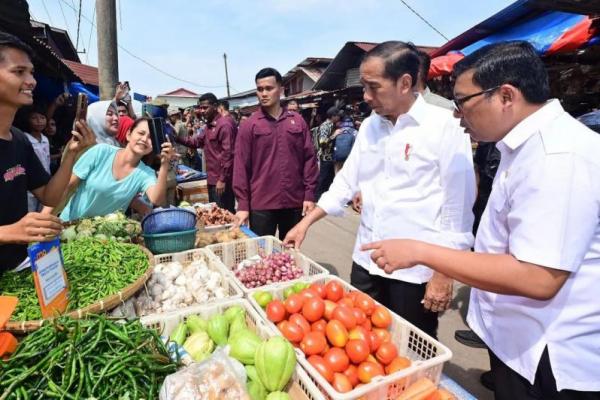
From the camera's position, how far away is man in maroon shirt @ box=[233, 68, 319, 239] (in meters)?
4.16

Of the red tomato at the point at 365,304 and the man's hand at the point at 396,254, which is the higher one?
the man's hand at the point at 396,254

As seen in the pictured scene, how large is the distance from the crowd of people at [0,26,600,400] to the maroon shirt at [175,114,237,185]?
7.39ft

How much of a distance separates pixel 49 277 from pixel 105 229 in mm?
1413

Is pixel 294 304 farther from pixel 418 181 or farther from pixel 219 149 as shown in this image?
pixel 219 149

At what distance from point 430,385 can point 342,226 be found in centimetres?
627

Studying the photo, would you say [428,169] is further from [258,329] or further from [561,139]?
[258,329]

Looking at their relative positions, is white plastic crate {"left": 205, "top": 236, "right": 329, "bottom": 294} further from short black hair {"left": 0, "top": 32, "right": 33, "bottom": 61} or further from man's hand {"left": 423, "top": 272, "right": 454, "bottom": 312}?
short black hair {"left": 0, "top": 32, "right": 33, "bottom": 61}

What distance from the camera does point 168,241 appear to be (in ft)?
8.82

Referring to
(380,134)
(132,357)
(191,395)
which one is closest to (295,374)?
(191,395)

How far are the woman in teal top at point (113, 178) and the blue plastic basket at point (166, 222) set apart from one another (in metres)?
0.53

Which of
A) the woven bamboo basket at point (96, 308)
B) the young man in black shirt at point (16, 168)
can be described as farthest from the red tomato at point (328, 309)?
the young man in black shirt at point (16, 168)

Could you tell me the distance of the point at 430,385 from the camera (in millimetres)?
1472

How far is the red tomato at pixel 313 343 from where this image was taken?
1634 mm

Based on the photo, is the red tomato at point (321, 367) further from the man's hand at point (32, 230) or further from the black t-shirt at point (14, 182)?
the black t-shirt at point (14, 182)
